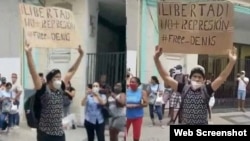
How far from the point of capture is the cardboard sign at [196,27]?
5.32 meters

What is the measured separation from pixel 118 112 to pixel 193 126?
2.79 metres

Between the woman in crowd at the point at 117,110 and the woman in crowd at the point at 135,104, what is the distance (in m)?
0.10

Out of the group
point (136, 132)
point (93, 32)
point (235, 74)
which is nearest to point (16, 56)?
point (93, 32)

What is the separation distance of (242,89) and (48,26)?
8.51 metres

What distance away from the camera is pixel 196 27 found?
5.45 m

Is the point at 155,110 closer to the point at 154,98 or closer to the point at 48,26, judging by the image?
the point at 154,98

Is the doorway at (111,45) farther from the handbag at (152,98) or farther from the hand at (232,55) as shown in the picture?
the hand at (232,55)

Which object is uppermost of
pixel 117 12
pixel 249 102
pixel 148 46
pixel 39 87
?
pixel 117 12

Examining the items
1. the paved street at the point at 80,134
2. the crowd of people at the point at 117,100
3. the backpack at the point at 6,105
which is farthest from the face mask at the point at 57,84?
the backpack at the point at 6,105

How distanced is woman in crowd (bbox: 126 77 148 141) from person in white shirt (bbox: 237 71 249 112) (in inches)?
Answer: 245

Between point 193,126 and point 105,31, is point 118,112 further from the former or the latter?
point 193,126

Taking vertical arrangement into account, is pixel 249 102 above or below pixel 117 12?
below

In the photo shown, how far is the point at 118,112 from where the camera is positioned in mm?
7254

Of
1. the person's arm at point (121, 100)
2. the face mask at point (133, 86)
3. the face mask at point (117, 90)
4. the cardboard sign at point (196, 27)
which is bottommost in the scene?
the person's arm at point (121, 100)
